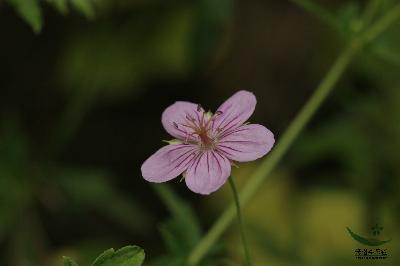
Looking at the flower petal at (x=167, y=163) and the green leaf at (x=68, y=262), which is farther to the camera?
the flower petal at (x=167, y=163)

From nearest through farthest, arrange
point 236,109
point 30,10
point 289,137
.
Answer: point 236,109
point 30,10
point 289,137

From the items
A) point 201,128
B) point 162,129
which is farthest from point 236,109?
point 162,129

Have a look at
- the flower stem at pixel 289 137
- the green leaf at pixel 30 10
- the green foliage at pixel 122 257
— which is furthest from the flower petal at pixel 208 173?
the green leaf at pixel 30 10

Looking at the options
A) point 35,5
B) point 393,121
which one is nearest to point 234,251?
point 393,121

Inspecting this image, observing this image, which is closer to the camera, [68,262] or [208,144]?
[68,262]

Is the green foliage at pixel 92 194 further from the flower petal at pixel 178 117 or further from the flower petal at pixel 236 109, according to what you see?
the flower petal at pixel 236 109

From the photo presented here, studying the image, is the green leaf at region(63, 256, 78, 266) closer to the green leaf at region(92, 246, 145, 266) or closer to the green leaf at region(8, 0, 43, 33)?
the green leaf at region(92, 246, 145, 266)

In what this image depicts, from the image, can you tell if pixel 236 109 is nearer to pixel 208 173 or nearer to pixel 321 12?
pixel 208 173
